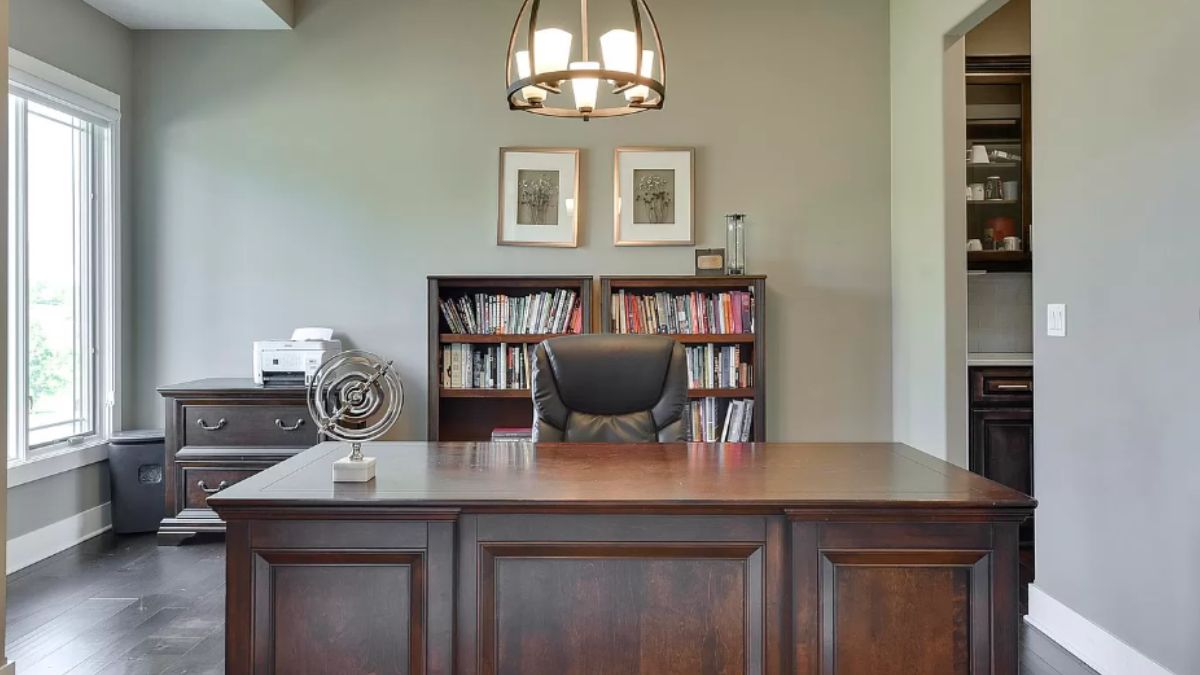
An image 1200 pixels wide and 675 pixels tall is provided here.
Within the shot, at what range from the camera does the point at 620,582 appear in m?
1.75

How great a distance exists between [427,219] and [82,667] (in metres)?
2.58

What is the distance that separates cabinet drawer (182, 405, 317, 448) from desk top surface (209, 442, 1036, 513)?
4.92 feet

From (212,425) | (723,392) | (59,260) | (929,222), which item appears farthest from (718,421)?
(59,260)

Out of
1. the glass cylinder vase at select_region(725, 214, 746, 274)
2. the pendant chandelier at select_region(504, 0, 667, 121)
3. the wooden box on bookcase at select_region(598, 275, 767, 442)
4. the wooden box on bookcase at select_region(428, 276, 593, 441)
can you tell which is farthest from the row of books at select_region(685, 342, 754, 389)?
the pendant chandelier at select_region(504, 0, 667, 121)

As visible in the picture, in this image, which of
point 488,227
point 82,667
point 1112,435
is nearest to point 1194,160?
point 1112,435

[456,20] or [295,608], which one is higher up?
[456,20]

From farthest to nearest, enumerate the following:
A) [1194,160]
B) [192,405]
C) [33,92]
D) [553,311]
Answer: [553,311]
[192,405]
[33,92]
[1194,160]

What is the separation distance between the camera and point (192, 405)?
12.3ft

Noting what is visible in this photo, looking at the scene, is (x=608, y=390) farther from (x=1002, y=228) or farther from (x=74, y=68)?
(x=74, y=68)

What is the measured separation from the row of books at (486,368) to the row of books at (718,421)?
0.91 m

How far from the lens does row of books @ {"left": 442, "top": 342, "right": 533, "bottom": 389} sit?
396 cm

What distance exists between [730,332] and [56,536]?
3471 millimetres

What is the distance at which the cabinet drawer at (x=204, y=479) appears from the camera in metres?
3.72

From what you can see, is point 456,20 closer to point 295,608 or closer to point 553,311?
point 553,311
